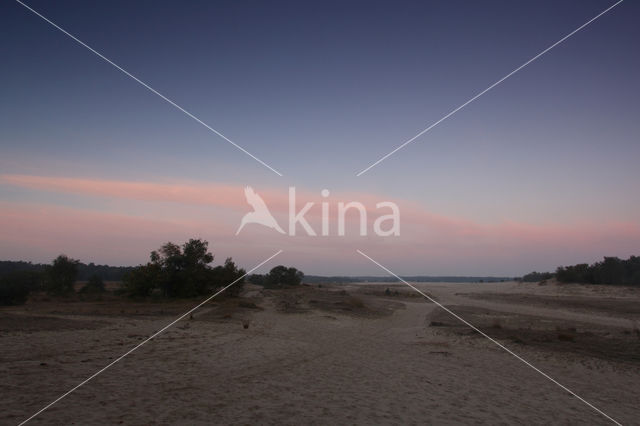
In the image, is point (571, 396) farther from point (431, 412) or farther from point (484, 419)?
point (431, 412)

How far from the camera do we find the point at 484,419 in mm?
8109

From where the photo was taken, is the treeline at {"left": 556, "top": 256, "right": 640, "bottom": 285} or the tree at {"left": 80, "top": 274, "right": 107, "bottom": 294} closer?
the tree at {"left": 80, "top": 274, "right": 107, "bottom": 294}

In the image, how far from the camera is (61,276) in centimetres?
3553

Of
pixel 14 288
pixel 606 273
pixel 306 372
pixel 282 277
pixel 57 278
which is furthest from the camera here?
pixel 282 277

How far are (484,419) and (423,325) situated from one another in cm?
1470

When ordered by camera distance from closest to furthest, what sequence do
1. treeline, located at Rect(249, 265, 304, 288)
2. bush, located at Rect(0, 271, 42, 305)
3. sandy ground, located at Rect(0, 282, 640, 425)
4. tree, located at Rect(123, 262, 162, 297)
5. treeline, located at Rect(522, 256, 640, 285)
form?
sandy ground, located at Rect(0, 282, 640, 425) → bush, located at Rect(0, 271, 42, 305) → tree, located at Rect(123, 262, 162, 297) → treeline, located at Rect(522, 256, 640, 285) → treeline, located at Rect(249, 265, 304, 288)

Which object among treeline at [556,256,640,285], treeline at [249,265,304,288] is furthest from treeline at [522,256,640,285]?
treeline at [249,265,304,288]

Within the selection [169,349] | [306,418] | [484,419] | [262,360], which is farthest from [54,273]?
[484,419]

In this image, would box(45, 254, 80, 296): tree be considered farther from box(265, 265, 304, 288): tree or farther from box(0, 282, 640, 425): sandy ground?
box(265, 265, 304, 288): tree

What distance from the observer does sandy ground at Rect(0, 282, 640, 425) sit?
8078 mm

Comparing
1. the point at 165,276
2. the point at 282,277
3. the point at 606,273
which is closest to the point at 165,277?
the point at 165,276

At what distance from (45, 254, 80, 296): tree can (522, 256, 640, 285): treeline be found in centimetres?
5464

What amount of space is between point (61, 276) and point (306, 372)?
32802 mm

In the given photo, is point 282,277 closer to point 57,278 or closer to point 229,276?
point 229,276
